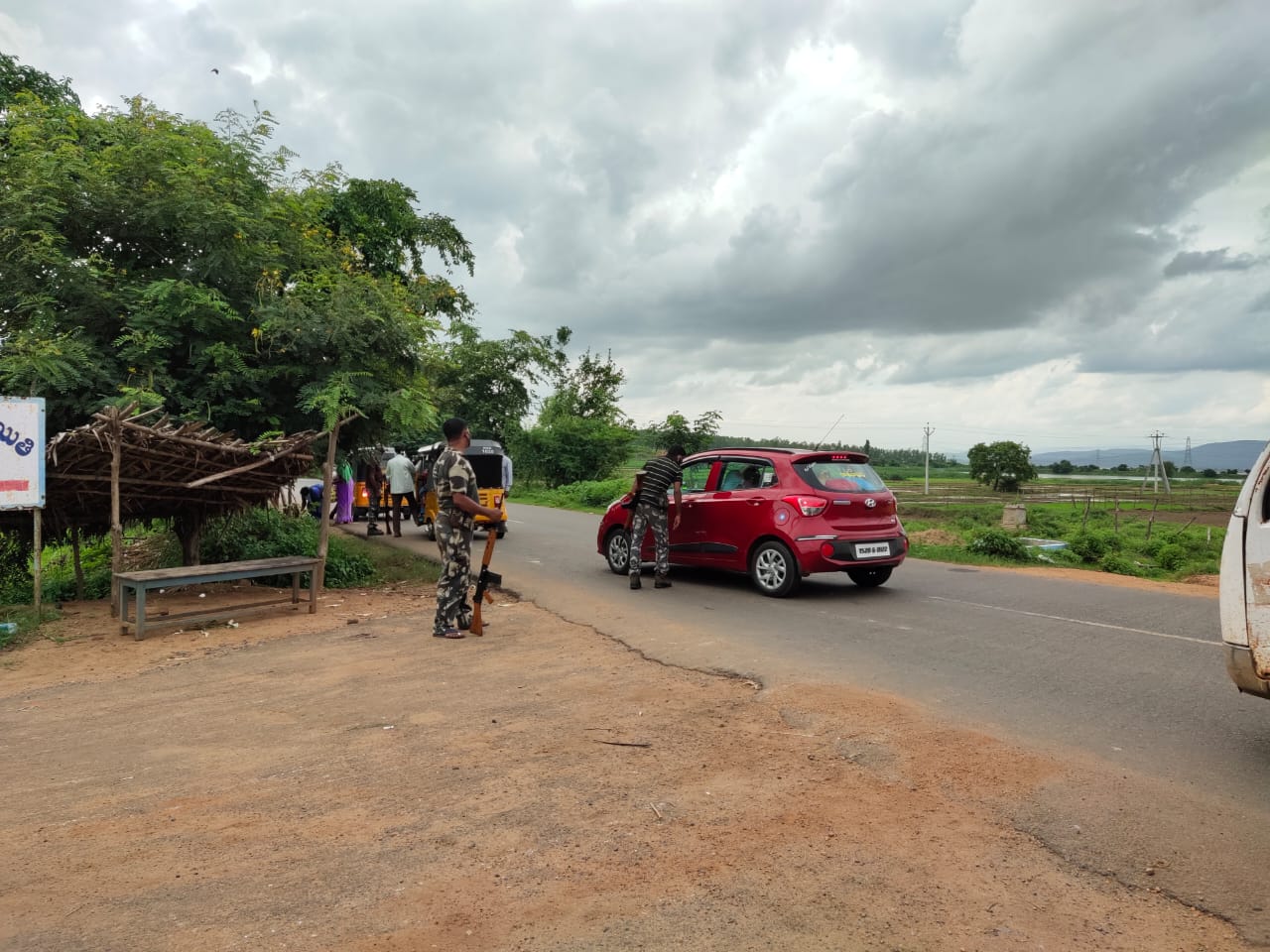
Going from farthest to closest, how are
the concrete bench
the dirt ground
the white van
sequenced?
the concrete bench
the white van
the dirt ground

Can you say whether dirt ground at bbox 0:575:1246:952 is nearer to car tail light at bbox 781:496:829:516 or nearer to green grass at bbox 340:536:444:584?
car tail light at bbox 781:496:829:516

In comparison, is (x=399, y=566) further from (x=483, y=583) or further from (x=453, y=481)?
(x=453, y=481)

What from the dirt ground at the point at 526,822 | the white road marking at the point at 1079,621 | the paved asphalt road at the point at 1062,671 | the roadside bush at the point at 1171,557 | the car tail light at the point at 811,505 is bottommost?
the dirt ground at the point at 526,822

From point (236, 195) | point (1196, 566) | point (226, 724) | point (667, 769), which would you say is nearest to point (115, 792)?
point (226, 724)

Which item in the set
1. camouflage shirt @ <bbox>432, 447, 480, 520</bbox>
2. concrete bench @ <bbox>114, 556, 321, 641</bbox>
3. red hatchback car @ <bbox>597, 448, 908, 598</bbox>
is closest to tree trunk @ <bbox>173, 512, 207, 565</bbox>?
concrete bench @ <bbox>114, 556, 321, 641</bbox>

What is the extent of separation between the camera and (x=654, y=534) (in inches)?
421

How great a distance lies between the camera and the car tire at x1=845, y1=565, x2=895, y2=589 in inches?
423

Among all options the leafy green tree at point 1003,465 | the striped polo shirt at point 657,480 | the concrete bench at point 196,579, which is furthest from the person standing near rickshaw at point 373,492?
the leafy green tree at point 1003,465

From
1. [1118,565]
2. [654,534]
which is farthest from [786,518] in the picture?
[1118,565]

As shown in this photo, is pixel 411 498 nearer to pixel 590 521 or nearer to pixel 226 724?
pixel 590 521

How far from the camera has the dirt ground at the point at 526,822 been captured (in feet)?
9.98

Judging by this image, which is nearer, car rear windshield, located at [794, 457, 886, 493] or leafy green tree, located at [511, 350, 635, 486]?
car rear windshield, located at [794, 457, 886, 493]

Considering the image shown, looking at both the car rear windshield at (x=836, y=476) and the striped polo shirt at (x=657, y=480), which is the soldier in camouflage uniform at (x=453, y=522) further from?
the car rear windshield at (x=836, y=476)

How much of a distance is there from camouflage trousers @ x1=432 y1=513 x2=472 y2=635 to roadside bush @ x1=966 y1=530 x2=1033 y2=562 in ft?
34.9
